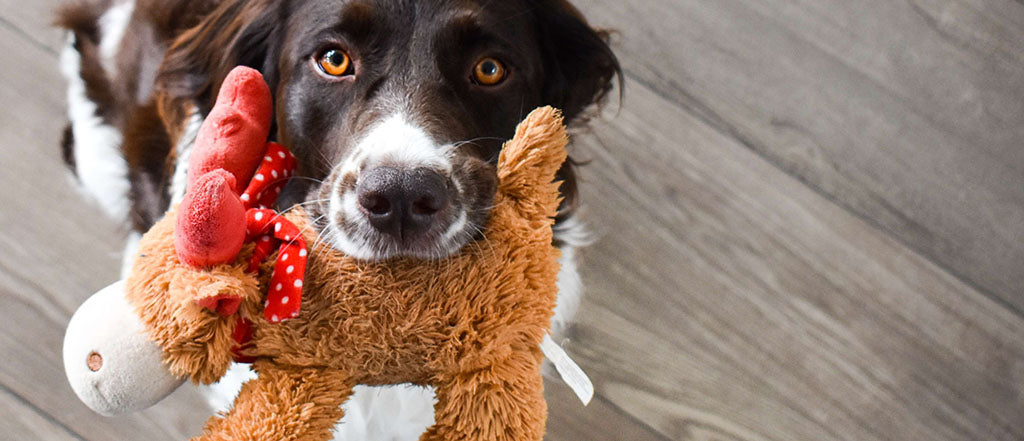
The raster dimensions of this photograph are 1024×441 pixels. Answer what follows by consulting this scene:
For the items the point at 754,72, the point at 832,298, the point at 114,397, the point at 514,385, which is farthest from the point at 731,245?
the point at 114,397

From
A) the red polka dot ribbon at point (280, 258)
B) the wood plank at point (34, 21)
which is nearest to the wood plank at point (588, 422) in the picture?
the red polka dot ribbon at point (280, 258)

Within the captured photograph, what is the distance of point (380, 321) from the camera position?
0.91 meters

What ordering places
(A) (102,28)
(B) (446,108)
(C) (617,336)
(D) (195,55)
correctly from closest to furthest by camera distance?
1. (B) (446,108)
2. (D) (195,55)
3. (A) (102,28)
4. (C) (617,336)

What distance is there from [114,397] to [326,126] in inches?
20.5

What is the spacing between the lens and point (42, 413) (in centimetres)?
172

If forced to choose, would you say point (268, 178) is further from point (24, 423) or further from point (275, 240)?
point (24, 423)

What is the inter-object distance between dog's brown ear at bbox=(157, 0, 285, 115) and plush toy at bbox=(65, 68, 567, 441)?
421 mm

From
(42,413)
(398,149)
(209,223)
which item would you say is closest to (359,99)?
(398,149)

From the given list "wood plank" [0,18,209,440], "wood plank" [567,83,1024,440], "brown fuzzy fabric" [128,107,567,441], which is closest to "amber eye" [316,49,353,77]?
"brown fuzzy fabric" [128,107,567,441]

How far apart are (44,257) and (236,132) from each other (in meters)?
1.06

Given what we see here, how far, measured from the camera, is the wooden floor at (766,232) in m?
1.78

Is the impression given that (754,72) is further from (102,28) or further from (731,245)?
(102,28)

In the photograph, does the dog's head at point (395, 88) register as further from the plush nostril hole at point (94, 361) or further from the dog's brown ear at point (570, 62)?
the plush nostril hole at point (94, 361)

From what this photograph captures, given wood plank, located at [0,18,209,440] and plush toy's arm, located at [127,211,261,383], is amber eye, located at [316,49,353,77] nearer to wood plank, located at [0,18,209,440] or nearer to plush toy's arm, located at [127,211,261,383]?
plush toy's arm, located at [127,211,261,383]
